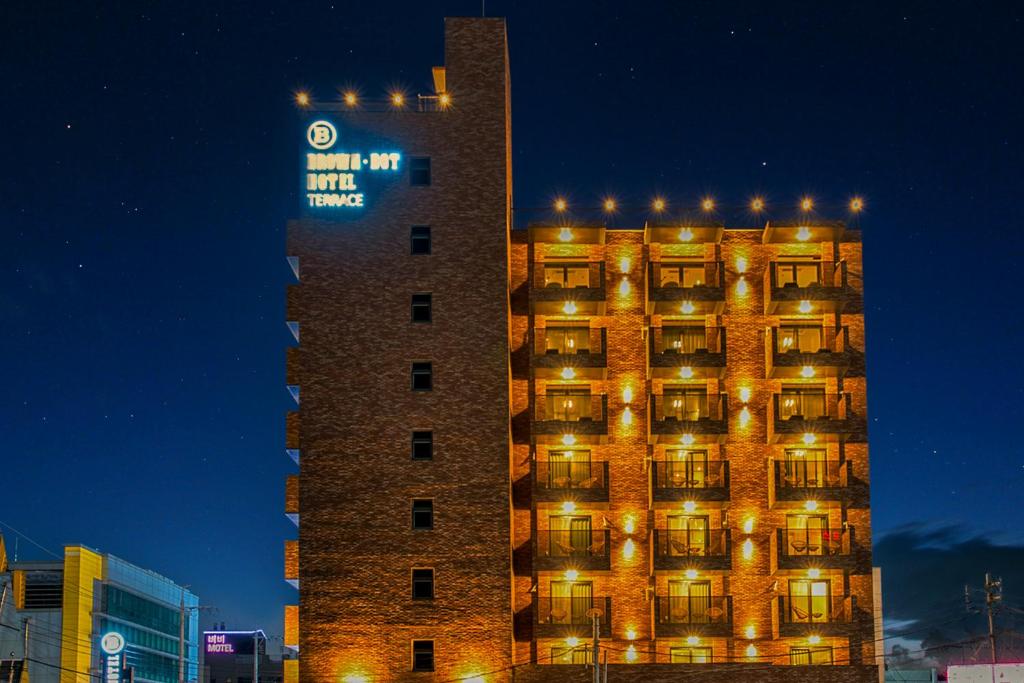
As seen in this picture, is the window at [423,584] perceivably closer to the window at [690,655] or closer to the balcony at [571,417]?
the balcony at [571,417]

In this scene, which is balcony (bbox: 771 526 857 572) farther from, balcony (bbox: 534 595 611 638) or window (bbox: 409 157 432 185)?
window (bbox: 409 157 432 185)

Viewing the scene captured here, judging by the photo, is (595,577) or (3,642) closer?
(595,577)

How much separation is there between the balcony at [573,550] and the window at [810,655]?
9562mm

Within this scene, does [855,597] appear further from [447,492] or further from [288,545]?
[288,545]

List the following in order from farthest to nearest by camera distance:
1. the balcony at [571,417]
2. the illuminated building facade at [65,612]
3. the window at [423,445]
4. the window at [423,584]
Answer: the illuminated building facade at [65,612] → the balcony at [571,417] → the window at [423,445] → the window at [423,584]

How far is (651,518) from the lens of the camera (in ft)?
202

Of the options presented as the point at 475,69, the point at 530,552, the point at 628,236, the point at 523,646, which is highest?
the point at 475,69

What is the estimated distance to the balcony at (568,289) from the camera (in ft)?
203

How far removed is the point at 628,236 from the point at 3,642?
2771 inches

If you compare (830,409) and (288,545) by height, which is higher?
(830,409)

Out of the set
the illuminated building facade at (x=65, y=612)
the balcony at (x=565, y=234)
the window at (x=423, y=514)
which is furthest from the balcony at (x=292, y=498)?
the illuminated building facade at (x=65, y=612)

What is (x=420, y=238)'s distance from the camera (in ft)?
197

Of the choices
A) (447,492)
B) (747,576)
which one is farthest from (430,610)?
(747,576)

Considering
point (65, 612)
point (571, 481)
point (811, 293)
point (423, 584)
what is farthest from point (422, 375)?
point (65, 612)
